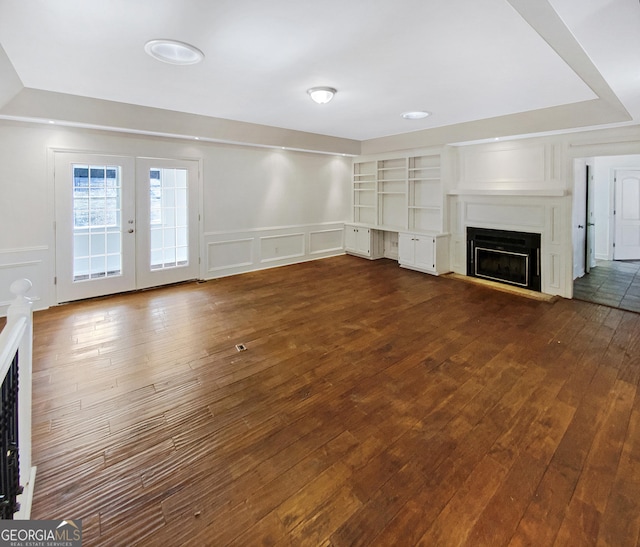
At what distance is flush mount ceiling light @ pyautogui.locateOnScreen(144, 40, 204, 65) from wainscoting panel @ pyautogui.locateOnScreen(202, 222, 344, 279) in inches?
135

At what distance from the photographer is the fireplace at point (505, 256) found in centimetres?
559

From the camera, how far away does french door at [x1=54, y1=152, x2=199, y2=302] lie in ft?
16.0

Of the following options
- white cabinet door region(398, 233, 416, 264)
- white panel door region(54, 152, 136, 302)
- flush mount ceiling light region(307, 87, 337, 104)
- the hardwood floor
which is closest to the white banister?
→ the hardwood floor

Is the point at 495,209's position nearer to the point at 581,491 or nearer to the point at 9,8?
the point at 581,491

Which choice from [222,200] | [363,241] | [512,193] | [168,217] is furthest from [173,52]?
[363,241]

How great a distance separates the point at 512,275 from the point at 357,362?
412 centimetres

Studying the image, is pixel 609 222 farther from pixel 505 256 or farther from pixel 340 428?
pixel 340 428

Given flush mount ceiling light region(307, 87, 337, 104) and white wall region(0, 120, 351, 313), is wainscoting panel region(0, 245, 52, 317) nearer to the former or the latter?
white wall region(0, 120, 351, 313)

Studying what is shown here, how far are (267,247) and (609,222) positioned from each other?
7.56m

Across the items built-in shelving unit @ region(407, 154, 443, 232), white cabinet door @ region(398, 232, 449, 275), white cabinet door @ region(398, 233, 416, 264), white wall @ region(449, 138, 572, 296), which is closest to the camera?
white wall @ region(449, 138, 572, 296)

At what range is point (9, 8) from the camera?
91.5 inches

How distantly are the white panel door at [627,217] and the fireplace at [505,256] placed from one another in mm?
3643

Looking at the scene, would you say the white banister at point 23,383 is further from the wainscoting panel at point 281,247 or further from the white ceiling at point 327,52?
the wainscoting panel at point 281,247

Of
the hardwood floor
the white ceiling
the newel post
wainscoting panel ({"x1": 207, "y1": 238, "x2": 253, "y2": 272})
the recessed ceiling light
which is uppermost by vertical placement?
the recessed ceiling light
